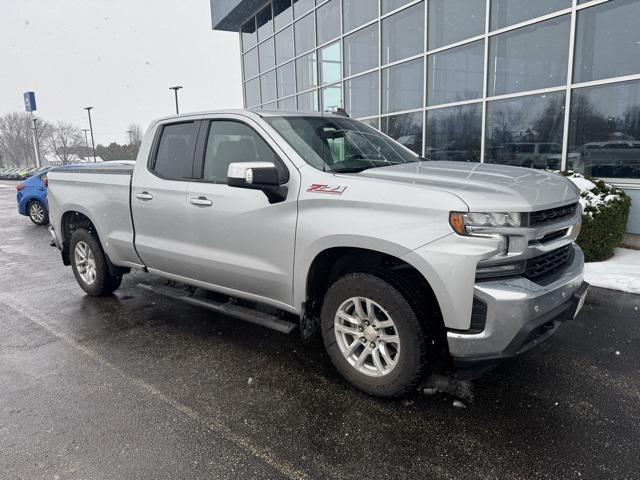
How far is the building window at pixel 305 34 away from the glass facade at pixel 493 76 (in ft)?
0.32

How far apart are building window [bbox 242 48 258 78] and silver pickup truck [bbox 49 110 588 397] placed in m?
16.6

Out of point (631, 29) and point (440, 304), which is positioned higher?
point (631, 29)

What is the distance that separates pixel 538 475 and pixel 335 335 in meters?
1.44

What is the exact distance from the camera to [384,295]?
2.93 meters

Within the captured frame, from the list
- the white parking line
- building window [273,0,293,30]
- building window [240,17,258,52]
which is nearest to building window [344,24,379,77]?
building window [273,0,293,30]

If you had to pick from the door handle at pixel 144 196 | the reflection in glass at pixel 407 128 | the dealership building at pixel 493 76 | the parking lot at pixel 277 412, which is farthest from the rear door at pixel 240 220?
the reflection in glass at pixel 407 128

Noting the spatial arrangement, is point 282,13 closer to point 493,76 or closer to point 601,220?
point 493,76

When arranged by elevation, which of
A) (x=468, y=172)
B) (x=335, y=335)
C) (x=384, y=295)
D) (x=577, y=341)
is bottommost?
(x=577, y=341)

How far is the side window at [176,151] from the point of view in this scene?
4.21 meters

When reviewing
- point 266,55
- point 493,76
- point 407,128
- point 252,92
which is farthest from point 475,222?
point 252,92

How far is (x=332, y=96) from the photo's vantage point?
1475 centimetres

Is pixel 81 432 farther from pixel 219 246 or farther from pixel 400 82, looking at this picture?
pixel 400 82

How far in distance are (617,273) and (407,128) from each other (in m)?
6.76

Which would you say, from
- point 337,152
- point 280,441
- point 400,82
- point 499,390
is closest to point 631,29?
point 400,82
